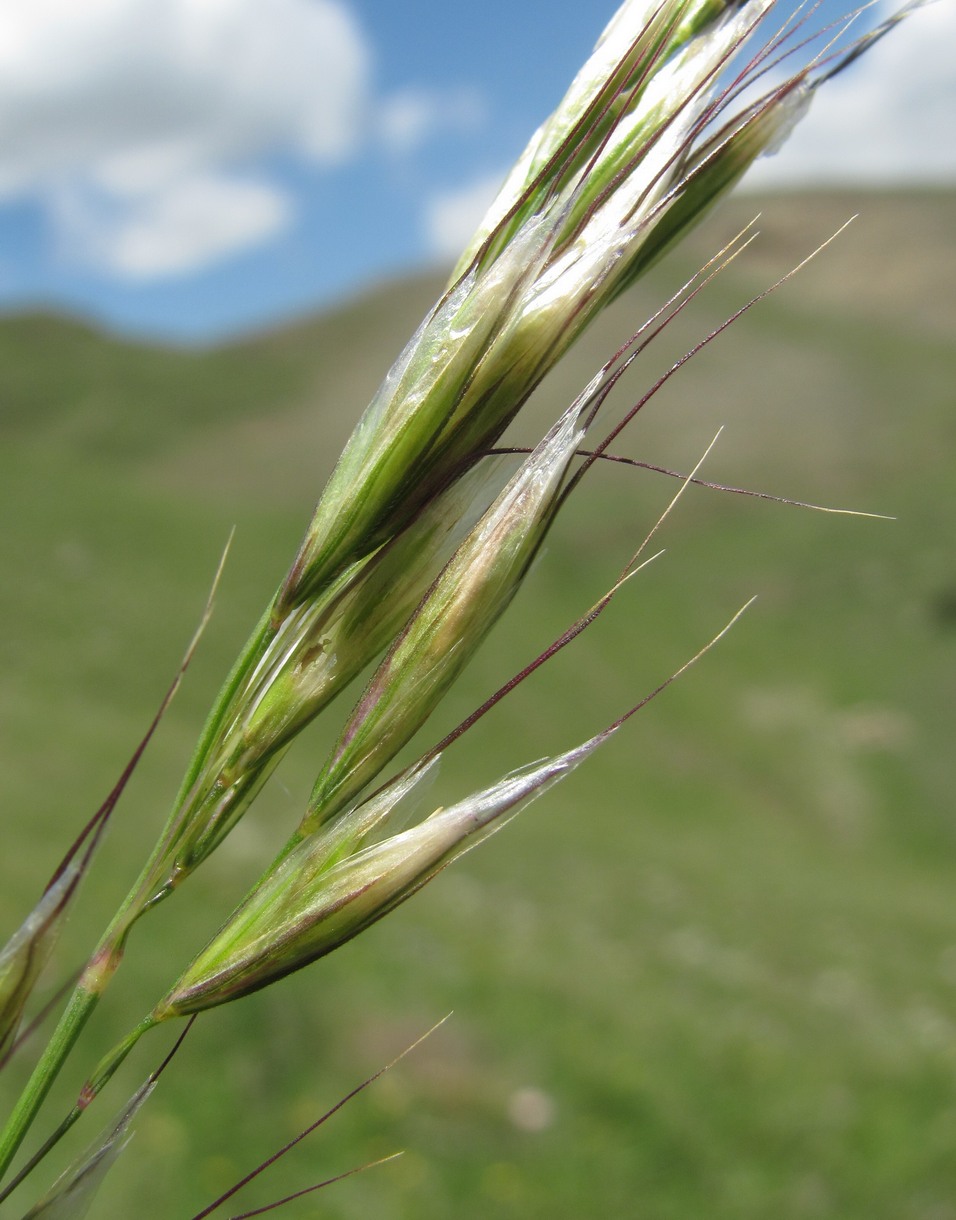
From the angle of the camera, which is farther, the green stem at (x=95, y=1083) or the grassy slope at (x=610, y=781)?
the grassy slope at (x=610, y=781)

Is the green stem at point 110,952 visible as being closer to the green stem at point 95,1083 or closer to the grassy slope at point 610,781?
the green stem at point 95,1083

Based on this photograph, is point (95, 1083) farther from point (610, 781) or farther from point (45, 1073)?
point (610, 781)

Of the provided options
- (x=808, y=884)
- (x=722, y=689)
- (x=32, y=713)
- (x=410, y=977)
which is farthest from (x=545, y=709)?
(x=410, y=977)

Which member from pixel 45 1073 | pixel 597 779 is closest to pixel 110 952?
pixel 45 1073

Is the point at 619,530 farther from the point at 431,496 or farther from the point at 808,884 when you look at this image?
the point at 431,496

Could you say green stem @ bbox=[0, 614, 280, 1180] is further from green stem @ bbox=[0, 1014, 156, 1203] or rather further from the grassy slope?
the grassy slope

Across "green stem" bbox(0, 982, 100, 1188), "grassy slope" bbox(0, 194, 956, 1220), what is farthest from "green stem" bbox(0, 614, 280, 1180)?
"grassy slope" bbox(0, 194, 956, 1220)

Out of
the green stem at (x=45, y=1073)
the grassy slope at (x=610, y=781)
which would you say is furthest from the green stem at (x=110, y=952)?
the grassy slope at (x=610, y=781)

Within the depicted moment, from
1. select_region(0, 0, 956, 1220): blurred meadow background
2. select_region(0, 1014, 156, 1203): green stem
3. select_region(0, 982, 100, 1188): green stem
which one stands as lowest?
select_region(0, 0, 956, 1220): blurred meadow background
